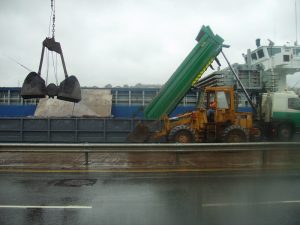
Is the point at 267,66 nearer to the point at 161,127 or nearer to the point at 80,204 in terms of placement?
the point at 161,127

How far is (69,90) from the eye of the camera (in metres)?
8.04

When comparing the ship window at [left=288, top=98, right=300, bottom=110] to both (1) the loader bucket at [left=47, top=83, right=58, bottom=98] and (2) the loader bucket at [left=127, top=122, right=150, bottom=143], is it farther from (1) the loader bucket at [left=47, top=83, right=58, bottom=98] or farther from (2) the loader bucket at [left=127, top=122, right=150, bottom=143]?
(1) the loader bucket at [left=47, top=83, right=58, bottom=98]

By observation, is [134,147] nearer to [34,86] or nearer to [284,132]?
[34,86]

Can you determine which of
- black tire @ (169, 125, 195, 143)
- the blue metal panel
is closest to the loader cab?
black tire @ (169, 125, 195, 143)

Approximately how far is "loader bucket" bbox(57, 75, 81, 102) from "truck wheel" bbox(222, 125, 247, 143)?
7.89m

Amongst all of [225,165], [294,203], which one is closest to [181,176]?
[225,165]

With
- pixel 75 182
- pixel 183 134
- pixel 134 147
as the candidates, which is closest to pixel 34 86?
pixel 75 182

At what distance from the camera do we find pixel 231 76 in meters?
18.5

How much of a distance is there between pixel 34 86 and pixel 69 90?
0.81m

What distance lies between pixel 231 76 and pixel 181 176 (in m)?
11.1

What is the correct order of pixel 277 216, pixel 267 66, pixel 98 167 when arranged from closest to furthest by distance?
pixel 277 216 < pixel 98 167 < pixel 267 66

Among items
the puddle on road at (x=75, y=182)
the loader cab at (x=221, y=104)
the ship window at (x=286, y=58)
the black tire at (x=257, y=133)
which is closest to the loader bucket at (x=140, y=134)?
the loader cab at (x=221, y=104)

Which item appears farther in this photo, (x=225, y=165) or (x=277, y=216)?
(x=225, y=165)

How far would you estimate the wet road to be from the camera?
534 centimetres
